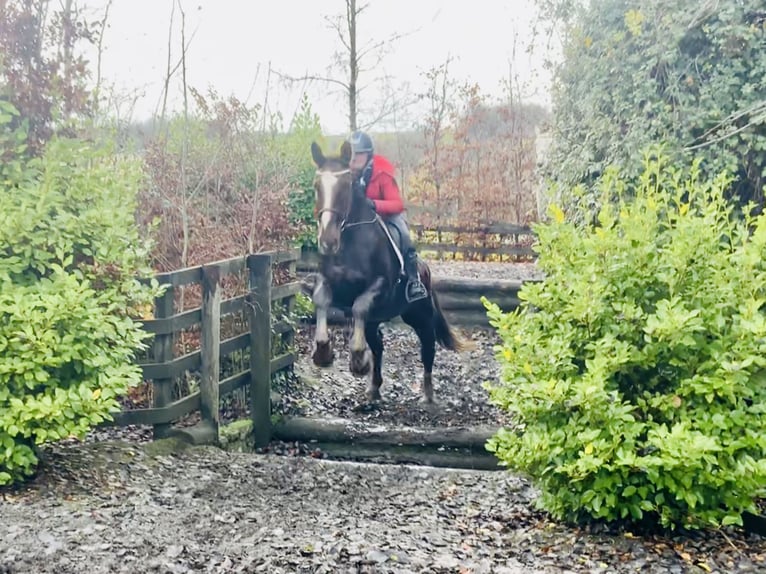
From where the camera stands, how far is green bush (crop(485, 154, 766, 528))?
382 cm

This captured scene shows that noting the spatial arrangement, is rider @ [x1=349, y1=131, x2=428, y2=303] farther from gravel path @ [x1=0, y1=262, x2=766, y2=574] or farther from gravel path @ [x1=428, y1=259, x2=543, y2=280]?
gravel path @ [x1=428, y1=259, x2=543, y2=280]

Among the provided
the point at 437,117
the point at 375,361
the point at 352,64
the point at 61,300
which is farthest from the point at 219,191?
the point at 437,117

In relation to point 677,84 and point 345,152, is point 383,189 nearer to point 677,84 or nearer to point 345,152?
point 345,152

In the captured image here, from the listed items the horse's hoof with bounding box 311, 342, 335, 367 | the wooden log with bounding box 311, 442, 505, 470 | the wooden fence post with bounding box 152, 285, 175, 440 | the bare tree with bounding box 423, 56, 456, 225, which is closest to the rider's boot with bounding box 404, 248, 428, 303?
the horse's hoof with bounding box 311, 342, 335, 367

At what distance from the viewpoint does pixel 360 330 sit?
Answer: 694cm

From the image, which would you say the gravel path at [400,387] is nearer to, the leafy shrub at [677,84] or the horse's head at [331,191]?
the horse's head at [331,191]

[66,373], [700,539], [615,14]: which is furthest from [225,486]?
[615,14]

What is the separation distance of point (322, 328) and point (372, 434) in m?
1.05

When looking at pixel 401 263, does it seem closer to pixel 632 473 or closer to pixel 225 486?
pixel 225 486

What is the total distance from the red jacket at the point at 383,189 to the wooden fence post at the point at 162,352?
2.10 meters

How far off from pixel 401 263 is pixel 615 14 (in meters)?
4.34

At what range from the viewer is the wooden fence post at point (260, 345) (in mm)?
7156

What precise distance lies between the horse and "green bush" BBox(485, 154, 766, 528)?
7.54 feet

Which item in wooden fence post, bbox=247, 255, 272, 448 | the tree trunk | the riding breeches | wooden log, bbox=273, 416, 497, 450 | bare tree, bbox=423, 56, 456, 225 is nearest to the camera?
wooden log, bbox=273, 416, 497, 450
